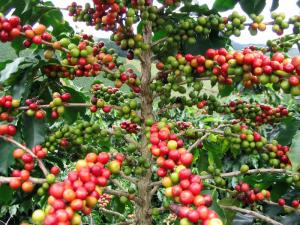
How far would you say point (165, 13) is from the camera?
2691 mm

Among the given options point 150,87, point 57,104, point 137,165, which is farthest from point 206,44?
point 57,104

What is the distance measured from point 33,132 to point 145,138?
71cm

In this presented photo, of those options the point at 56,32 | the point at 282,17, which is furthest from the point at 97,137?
the point at 282,17

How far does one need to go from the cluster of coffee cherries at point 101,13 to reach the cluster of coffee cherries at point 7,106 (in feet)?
2.40

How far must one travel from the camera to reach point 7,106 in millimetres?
2334

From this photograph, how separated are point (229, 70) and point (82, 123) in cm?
106

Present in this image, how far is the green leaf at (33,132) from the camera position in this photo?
8.24 ft

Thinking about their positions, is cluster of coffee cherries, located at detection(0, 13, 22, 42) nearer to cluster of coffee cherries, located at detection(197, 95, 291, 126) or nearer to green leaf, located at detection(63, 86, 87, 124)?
green leaf, located at detection(63, 86, 87, 124)

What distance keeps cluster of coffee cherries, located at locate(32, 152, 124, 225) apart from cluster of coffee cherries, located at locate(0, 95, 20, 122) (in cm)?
78

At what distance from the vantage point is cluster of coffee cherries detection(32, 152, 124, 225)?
147 centimetres

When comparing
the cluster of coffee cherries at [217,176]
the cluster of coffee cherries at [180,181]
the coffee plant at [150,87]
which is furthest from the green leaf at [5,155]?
the cluster of coffee cherries at [217,176]

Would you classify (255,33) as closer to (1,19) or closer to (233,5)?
(233,5)

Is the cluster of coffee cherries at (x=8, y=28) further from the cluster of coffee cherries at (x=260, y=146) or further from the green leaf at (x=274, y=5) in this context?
the green leaf at (x=274, y=5)

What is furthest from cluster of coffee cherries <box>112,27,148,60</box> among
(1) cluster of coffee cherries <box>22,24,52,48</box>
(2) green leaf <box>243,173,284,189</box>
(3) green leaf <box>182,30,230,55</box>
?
(2) green leaf <box>243,173,284,189</box>
